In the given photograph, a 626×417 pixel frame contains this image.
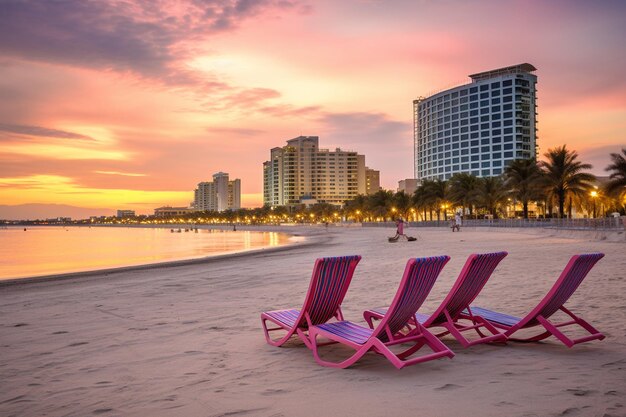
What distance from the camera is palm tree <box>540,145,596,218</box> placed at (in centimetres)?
4488

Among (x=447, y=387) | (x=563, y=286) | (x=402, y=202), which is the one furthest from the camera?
(x=402, y=202)

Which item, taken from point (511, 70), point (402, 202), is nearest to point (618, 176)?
point (402, 202)

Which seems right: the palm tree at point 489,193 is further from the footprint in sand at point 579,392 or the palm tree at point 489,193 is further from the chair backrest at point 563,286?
the footprint in sand at point 579,392

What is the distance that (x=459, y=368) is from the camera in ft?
15.4

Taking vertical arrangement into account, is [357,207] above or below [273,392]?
above

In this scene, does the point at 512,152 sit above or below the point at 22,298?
above

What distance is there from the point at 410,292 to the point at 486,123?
521ft

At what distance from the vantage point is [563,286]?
5191 millimetres

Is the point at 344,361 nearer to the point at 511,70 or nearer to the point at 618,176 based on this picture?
the point at 618,176

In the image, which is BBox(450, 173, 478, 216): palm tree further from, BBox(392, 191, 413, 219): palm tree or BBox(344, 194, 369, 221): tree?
BBox(344, 194, 369, 221): tree

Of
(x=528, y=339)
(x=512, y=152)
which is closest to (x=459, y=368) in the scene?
(x=528, y=339)

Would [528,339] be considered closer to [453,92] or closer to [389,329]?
[389,329]

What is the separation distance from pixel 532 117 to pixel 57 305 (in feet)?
518

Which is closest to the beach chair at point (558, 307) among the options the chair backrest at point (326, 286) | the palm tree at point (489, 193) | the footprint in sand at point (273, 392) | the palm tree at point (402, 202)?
the chair backrest at point (326, 286)
